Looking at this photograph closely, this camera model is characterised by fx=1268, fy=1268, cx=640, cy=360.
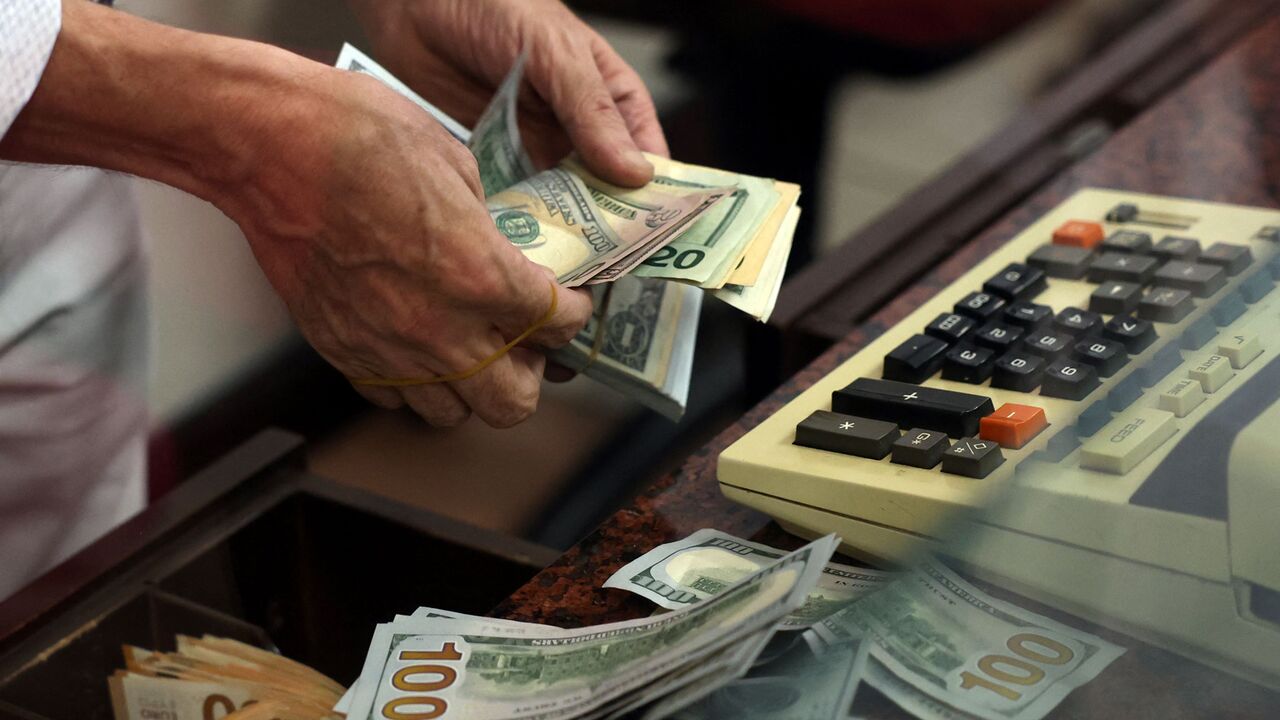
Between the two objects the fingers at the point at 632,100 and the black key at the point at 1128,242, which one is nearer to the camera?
the black key at the point at 1128,242

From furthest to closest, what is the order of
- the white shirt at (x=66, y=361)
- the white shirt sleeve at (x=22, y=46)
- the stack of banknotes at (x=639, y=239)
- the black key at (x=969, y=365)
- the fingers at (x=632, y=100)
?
the white shirt at (x=66, y=361) < the fingers at (x=632, y=100) < the stack of banknotes at (x=639, y=239) < the black key at (x=969, y=365) < the white shirt sleeve at (x=22, y=46)

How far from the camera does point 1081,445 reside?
715mm

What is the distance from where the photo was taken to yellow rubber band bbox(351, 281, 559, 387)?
2.82 feet

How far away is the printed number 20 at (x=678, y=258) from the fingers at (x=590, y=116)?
136 mm

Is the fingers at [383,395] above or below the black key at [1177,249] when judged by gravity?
below

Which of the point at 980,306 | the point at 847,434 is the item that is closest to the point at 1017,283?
the point at 980,306

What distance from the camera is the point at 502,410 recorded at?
925 millimetres

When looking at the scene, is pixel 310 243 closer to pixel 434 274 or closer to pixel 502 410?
pixel 434 274

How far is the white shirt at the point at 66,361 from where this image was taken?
125 centimetres

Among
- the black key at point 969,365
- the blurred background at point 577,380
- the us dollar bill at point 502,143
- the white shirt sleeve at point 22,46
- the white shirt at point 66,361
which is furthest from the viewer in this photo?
the blurred background at point 577,380

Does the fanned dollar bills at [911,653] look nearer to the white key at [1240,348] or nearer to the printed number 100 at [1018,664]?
the printed number 100 at [1018,664]

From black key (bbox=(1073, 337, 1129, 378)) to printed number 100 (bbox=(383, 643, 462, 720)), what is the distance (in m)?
0.44

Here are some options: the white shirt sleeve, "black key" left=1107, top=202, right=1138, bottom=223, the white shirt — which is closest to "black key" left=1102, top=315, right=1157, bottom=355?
"black key" left=1107, top=202, right=1138, bottom=223

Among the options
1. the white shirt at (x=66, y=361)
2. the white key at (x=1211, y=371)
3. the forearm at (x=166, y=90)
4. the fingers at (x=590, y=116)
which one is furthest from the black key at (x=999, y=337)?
the white shirt at (x=66, y=361)
